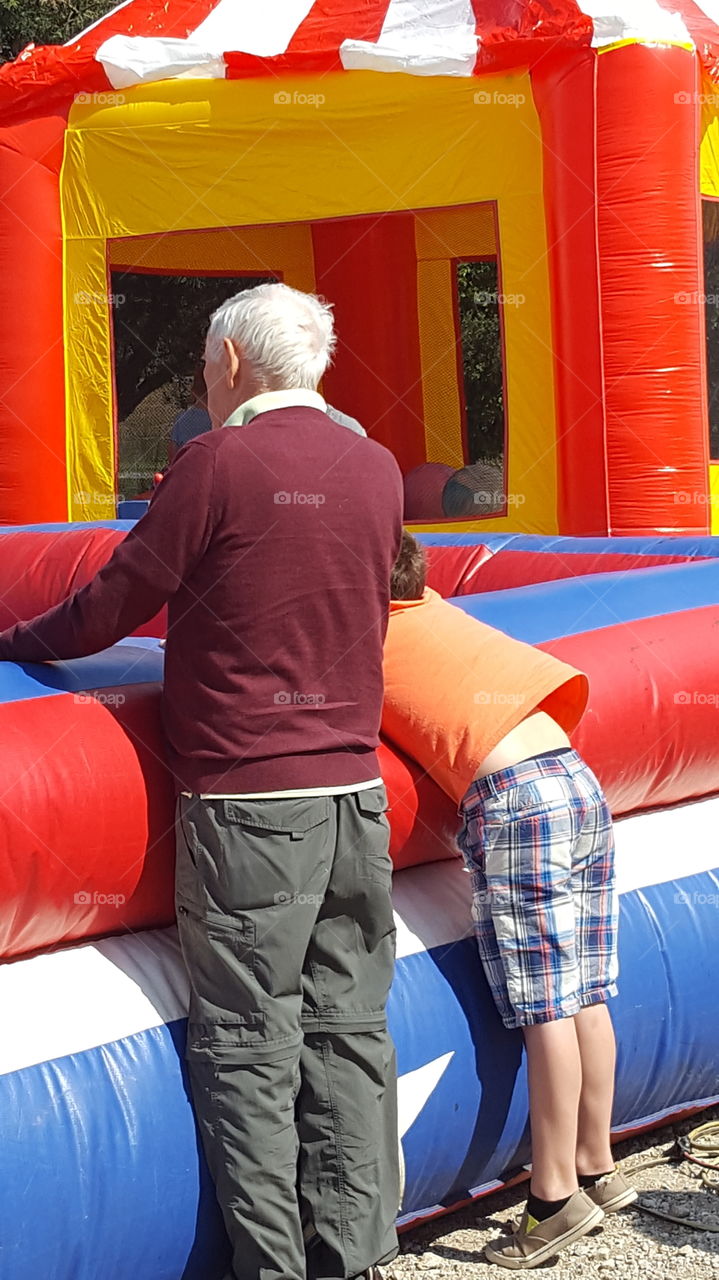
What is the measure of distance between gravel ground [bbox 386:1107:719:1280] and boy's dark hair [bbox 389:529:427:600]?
1073mm

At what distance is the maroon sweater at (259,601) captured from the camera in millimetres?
1997

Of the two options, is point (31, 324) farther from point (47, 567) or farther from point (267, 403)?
point (267, 403)

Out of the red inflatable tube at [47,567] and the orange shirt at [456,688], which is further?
the red inflatable tube at [47,567]

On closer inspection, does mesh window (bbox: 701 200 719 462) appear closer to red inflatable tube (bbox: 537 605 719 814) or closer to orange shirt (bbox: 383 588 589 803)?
red inflatable tube (bbox: 537 605 719 814)

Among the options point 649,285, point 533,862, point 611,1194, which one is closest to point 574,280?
point 649,285

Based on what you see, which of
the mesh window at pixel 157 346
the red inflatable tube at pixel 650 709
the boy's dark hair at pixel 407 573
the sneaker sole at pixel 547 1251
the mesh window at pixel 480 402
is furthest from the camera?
the mesh window at pixel 157 346

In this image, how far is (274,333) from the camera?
210cm

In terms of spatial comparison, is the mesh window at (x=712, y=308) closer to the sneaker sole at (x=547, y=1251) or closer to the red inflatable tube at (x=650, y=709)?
the red inflatable tube at (x=650, y=709)

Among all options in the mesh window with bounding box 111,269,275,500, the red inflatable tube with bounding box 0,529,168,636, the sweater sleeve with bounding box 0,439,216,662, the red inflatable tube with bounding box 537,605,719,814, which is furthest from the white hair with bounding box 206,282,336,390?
the mesh window with bounding box 111,269,275,500

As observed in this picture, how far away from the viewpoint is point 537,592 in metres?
3.23

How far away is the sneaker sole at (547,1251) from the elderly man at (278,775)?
30 centimetres

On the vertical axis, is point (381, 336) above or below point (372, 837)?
above

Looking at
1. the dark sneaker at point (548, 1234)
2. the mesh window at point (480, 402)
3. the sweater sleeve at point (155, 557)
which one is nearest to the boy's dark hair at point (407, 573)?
the sweater sleeve at point (155, 557)

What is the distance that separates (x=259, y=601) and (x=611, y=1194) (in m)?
1.23
